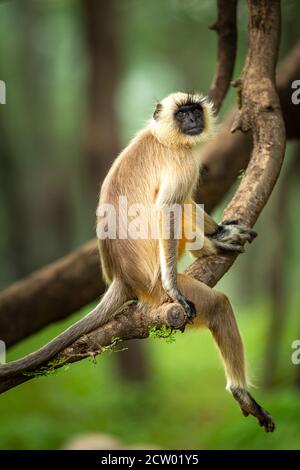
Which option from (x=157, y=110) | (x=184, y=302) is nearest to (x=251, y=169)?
(x=157, y=110)

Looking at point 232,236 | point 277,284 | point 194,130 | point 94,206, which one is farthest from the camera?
point 94,206

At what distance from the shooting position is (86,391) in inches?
474

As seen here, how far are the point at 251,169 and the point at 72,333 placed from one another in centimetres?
177

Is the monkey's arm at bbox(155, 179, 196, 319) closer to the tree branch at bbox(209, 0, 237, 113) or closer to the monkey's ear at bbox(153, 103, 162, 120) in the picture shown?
the monkey's ear at bbox(153, 103, 162, 120)

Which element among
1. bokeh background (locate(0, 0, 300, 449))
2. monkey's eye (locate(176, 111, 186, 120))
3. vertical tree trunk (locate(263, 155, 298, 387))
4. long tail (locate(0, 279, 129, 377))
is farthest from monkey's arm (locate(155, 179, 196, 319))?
vertical tree trunk (locate(263, 155, 298, 387))

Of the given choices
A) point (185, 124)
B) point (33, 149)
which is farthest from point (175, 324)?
point (33, 149)

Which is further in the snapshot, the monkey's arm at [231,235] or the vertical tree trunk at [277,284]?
the vertical tree trunk at [277,284]

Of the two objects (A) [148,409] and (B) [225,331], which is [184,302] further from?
(A) [148,409]

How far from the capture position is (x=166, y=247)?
175 inches

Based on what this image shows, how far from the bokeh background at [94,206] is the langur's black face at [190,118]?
1.80 metres

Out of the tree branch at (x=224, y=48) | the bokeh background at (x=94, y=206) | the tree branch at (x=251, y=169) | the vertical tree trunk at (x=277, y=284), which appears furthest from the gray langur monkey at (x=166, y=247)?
the vertical tree trunk at (x=277, y=284)

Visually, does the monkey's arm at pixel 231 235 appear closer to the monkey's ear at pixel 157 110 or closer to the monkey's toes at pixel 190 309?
the monkey's toes at pixel 190 309

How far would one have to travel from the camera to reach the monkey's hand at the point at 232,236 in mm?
4742
